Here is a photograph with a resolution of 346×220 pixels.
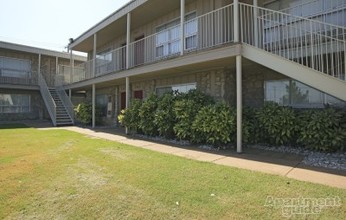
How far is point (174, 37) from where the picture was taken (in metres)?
11.9

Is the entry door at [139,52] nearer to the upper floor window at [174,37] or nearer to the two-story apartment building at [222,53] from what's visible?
the two-story apartment building at [222,53]

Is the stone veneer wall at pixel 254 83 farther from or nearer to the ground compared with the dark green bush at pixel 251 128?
farther from the ground

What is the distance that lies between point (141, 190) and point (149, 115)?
6.47 meters

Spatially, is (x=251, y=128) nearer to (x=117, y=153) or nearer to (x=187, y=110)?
(x=187, y=110)

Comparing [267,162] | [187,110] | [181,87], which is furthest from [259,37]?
[267,162]

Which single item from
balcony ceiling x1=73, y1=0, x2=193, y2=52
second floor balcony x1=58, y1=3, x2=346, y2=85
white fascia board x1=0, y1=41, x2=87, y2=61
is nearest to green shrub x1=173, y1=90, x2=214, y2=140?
second floor balcony x1=58, y1=3, x2=346, y2=85

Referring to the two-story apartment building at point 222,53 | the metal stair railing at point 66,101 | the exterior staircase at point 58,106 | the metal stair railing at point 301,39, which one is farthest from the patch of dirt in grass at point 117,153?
the metal stair railing at point 66,101

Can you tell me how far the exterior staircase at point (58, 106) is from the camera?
17.1 meters

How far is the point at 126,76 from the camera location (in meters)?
12.3

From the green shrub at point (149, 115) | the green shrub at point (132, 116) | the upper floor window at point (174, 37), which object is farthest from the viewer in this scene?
the green shrub at point (132, 116)

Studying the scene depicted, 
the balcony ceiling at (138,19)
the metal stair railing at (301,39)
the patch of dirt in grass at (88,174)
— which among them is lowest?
the patch of dirt in grass at (88,174)

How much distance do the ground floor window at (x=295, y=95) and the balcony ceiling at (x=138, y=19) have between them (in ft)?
17.8

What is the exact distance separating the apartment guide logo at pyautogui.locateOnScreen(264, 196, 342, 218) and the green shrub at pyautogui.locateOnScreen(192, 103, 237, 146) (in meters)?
3.88

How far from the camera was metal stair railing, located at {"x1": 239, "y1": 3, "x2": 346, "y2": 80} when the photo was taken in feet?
22.7
